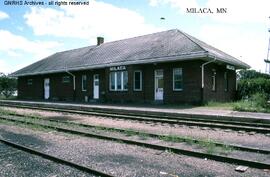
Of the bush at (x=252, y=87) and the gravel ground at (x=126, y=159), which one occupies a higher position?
the bush at (x=252, y=87)

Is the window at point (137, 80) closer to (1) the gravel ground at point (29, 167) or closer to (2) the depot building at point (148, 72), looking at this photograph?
(2) the depot building at point (148, 72)

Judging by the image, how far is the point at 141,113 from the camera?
54.6 ft

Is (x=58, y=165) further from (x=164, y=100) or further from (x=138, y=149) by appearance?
(x=164, y=100)

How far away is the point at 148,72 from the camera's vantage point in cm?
2328

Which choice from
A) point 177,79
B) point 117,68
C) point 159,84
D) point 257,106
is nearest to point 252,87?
point 177,79

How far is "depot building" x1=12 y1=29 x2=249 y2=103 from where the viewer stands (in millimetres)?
20859

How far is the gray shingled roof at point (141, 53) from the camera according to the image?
20.8 metres

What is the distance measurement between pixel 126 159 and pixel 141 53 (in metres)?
18.0

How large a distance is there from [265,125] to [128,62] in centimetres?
1378

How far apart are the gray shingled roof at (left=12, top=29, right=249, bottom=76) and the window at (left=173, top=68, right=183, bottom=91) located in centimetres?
129

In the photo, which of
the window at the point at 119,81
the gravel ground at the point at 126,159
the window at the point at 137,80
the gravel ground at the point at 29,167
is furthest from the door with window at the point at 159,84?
the gravel ground at the point at 29,167

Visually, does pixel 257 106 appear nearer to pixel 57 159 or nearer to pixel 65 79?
pixel 57 159

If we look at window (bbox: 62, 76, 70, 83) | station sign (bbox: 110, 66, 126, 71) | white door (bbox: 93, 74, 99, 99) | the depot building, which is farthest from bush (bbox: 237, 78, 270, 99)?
window (bbox: 62, 76, 70, 83)

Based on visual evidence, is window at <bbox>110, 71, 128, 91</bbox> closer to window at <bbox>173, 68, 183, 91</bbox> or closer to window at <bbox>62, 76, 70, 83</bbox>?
window at <bbox>173, 68, 183, 91</bbox>
